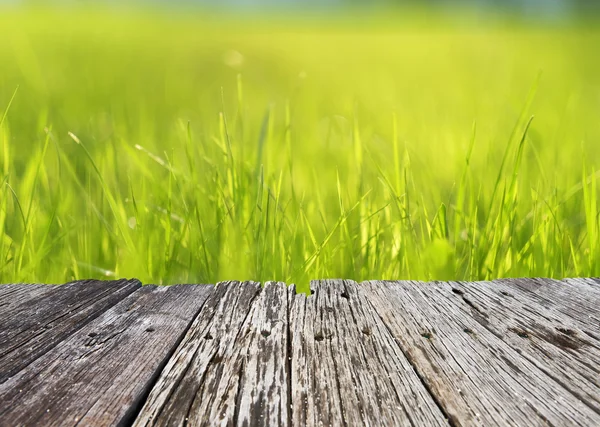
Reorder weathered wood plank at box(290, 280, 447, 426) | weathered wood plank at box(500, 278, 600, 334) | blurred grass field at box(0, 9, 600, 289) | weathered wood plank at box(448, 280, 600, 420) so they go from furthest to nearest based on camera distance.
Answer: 1. blurred grass field at box(0, 9, 600, 289)
2. weathered wood plank at box(500, 278, 600, 334)
3. weathered wood plank at box(448, 280, 600, 420)
4. weathered wood plank at box(290, 280, 447, 426)

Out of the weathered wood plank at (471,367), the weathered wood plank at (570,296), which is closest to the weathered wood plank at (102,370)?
the weathered wood plank at (471,367)

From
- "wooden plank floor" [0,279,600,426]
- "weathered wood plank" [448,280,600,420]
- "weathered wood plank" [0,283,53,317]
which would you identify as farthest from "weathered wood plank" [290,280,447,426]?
"weathered wood plank" [0,283,53,317]

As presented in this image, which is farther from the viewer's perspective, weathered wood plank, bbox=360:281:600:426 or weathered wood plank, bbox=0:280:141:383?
weathered wood plank, bbox=0:280:141:383

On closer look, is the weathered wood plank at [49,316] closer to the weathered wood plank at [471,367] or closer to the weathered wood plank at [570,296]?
the weathered wood plank at [471,367]

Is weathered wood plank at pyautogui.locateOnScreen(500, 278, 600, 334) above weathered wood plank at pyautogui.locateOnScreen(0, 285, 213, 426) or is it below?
above

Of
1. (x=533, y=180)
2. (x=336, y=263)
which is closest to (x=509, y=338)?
(x=336, y=263)

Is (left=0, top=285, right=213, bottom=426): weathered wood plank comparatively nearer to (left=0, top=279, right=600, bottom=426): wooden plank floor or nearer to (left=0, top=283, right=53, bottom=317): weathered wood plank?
(left=0, top=279, right=600, bottom=426): wooden plank floor

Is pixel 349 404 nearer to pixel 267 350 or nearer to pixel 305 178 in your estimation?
pixel 267 350
